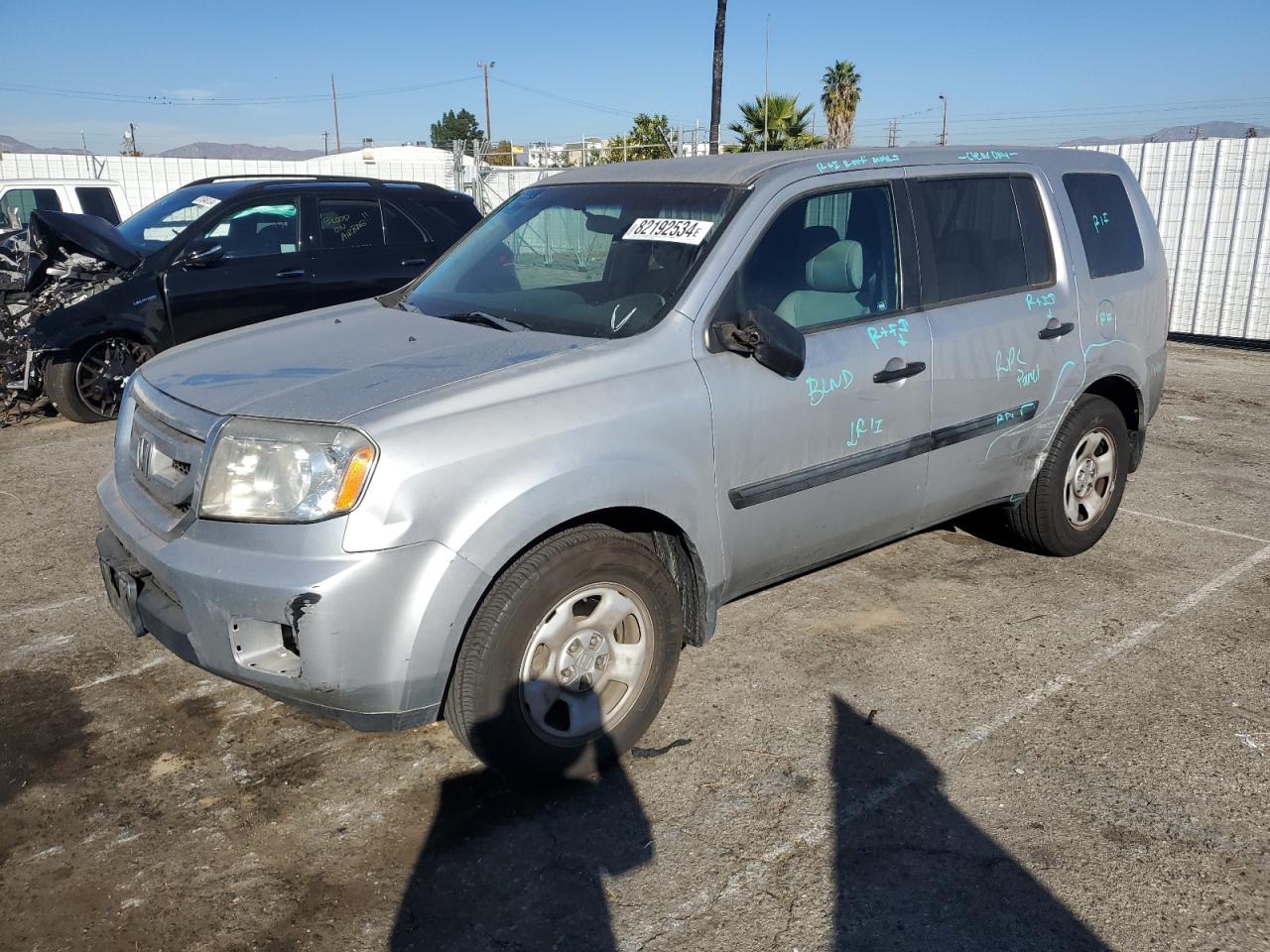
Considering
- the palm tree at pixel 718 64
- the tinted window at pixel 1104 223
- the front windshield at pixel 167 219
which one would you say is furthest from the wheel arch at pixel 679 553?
the palm tree at pixel 718 64

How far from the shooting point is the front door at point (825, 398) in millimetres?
3424

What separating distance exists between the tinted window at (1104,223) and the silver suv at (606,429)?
22mm

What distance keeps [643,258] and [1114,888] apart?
2.38m

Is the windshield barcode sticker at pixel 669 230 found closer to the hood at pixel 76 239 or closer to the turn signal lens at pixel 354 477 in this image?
the turn signal lens at pixel 354 477

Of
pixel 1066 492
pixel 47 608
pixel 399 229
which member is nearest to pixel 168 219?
pixel 399 229

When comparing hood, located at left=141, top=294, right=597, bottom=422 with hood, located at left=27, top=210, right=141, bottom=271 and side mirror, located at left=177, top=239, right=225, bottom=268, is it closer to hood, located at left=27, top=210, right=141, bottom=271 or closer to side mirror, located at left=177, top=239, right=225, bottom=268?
side mirror, located at left=177, top=239, right=225, bottom=268

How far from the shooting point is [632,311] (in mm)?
3428

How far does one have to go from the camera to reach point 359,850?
292 cm

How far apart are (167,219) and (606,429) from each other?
7.13 m

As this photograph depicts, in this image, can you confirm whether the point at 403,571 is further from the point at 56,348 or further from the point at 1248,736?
the point at 56,348

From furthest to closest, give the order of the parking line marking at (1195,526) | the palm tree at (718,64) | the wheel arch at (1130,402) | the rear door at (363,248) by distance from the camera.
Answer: the palm tree at (718,64)
the rear door at (363,248)
the parking line marking at (1195,526)
the wheel arch at (1130,402)

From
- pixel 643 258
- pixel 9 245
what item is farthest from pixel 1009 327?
pixel 9 245

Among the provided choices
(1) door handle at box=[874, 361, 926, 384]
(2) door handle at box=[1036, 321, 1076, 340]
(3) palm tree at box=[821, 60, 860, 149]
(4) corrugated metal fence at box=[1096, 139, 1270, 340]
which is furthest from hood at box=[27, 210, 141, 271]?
(3) palm tree at box=[821, 60, 860, 149]

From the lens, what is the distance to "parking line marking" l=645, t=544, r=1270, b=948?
2.75 meters
